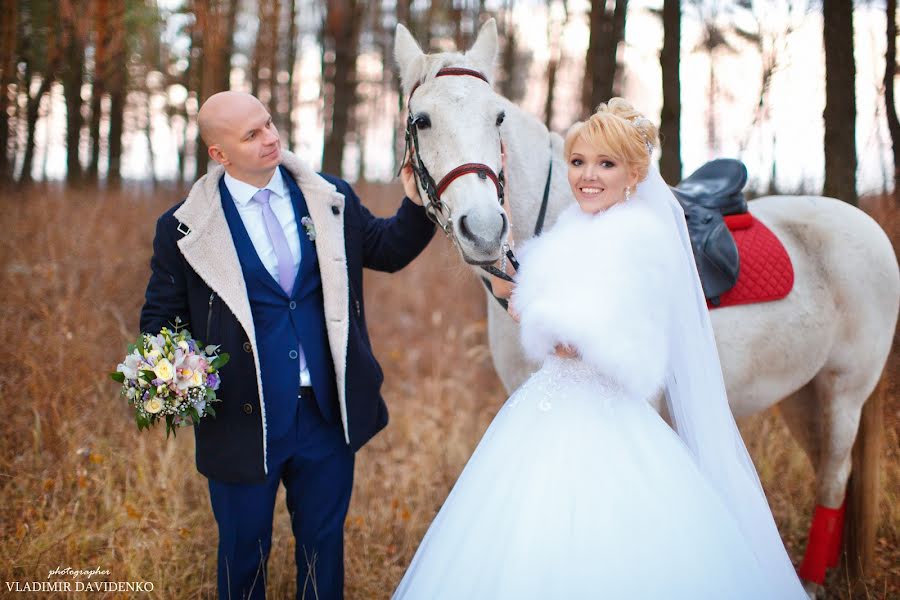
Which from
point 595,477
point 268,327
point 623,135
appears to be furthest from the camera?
point 268,327

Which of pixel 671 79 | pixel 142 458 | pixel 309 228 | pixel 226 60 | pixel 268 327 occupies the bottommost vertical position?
pixel 142 458

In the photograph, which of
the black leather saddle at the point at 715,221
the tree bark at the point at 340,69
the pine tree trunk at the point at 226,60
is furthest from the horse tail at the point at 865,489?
the pine tree trunk at the point at 226,60

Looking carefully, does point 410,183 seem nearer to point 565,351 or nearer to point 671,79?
point 565,351

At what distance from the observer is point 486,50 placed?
2.63 meters

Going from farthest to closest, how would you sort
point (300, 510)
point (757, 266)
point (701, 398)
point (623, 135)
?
1. point (757, 266)
2. point (300, 510)
3. point (701, 398)
4. point (623, 135)

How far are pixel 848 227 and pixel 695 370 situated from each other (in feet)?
5.85

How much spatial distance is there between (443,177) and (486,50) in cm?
78

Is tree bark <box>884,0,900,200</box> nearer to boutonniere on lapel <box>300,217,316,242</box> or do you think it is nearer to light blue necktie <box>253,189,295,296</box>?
boutonniere on lapel <box>300,217,316,242</box>

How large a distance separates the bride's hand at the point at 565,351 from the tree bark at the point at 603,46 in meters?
3.23

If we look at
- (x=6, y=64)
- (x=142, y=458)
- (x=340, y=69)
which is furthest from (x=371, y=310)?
(x=6, y=64)

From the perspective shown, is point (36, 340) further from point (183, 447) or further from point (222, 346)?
point (222, 346)

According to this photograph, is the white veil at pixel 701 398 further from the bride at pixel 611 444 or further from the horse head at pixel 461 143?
the horse head at pixel 461 143

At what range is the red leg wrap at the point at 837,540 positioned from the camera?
131 inches

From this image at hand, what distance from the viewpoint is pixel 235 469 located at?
2.27m
